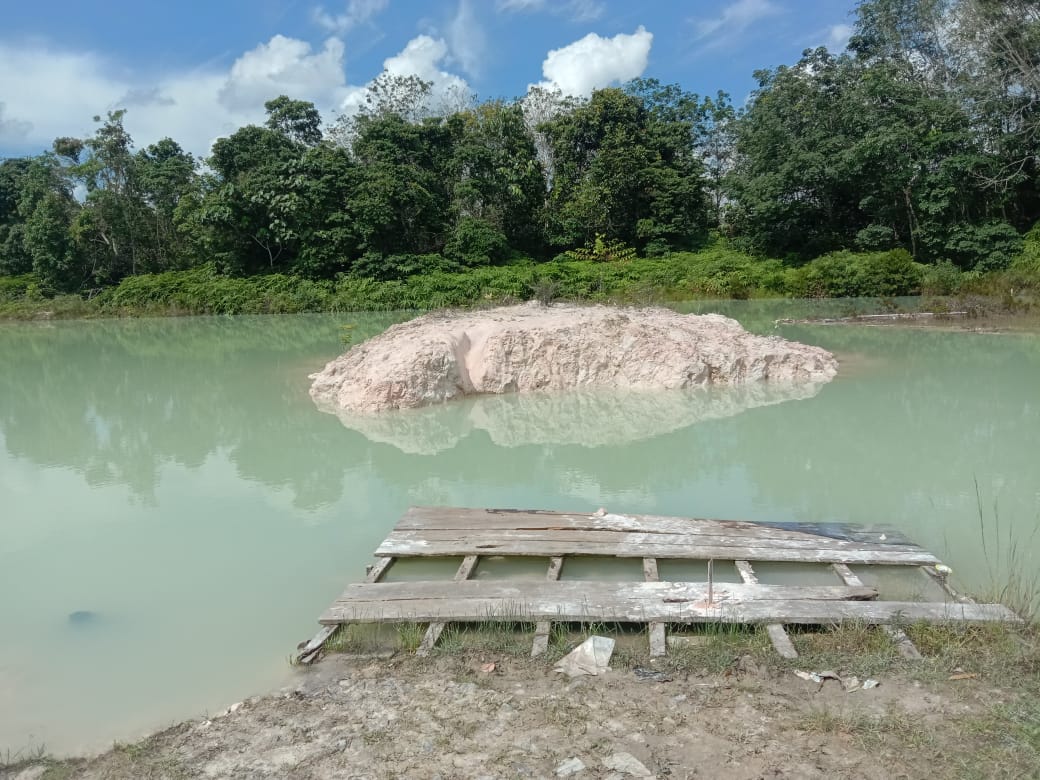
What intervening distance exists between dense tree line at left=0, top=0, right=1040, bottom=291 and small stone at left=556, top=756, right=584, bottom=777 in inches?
1009

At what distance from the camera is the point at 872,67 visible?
26328 mm

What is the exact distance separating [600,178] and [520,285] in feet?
25.4

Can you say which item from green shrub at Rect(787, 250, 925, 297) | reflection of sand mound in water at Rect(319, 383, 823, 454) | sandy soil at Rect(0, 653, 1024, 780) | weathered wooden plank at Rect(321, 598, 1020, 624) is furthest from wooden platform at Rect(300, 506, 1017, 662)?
green shrub at Rect(787, 250, 925, 297)

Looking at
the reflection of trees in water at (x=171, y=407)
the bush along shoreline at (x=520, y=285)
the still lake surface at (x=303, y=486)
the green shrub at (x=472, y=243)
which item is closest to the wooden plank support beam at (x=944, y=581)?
the still lake surface at (x=303, y=486)

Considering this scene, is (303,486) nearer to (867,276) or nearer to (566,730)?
(566,730)

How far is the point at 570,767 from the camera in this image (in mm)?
2631

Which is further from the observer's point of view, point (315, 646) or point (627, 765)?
point (315, 646)

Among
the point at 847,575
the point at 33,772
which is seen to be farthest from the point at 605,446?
the point at 33,772

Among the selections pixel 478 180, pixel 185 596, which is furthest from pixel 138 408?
pixel 478 180

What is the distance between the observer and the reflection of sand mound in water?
27.5ft

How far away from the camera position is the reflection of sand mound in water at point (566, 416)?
8367 millimetres

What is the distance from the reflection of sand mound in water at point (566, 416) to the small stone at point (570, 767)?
5.34 metres

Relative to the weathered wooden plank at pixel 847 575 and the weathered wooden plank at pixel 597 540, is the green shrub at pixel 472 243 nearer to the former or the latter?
the weathered wooden plank at pixel 597 540

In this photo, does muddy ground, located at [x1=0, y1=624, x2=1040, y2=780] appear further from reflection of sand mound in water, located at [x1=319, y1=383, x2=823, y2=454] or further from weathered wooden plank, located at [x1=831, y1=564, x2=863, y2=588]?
reflection of sand mound in water, located at [x1=319, y1=383, x2=823, y2=454]
